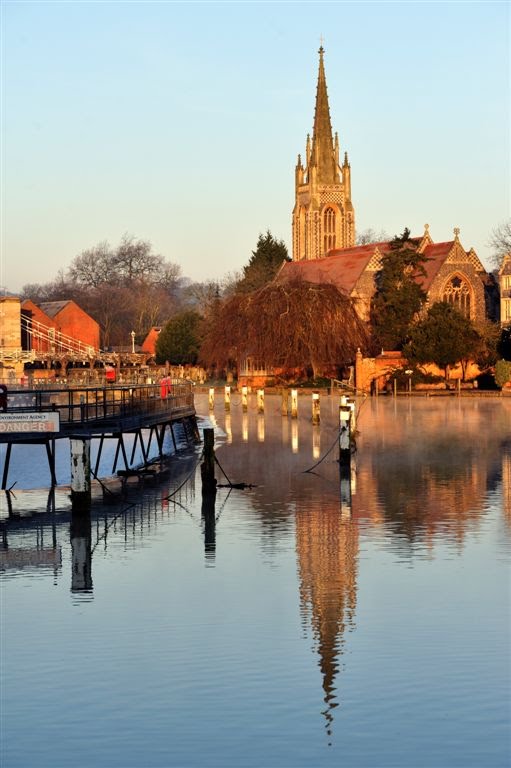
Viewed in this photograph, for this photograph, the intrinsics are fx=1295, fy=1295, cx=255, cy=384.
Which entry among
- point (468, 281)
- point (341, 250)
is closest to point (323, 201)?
point (341, 250)

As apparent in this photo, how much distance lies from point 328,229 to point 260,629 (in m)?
143

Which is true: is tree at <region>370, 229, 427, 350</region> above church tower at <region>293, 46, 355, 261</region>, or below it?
below

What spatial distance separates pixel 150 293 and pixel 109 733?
17055 centimetres

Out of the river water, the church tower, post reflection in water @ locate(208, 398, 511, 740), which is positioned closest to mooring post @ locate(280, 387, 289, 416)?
post reflection in water @ locate(208, 398, 511, 740)

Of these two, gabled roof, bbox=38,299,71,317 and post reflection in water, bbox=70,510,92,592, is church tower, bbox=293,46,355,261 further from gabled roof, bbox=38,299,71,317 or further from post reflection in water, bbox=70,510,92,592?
post reflection in water, bbox=70,510,92,592

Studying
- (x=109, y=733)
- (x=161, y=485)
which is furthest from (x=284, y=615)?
(x=161, y=485)

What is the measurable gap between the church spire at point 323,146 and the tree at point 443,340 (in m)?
60.5

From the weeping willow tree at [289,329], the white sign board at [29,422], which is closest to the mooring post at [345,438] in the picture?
the white sign board at [29,422]

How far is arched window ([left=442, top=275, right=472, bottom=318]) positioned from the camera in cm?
12056

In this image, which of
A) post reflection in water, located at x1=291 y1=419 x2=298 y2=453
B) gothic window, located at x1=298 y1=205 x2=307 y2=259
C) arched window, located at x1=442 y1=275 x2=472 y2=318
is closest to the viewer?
post reflection in water, located at x1=291 y1=419 x2=298 y2=453

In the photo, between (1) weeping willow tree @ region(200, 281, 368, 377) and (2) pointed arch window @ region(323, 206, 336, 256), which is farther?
(2) pointed arch window @ region(323, 206, 336, 256)

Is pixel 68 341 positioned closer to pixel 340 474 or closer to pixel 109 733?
pixel 340 474

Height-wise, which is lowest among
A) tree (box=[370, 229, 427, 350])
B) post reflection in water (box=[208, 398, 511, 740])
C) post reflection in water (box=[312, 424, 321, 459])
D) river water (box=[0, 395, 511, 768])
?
river water (box=[0, 395, 511, 768])

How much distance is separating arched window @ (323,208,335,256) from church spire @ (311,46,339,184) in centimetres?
376
